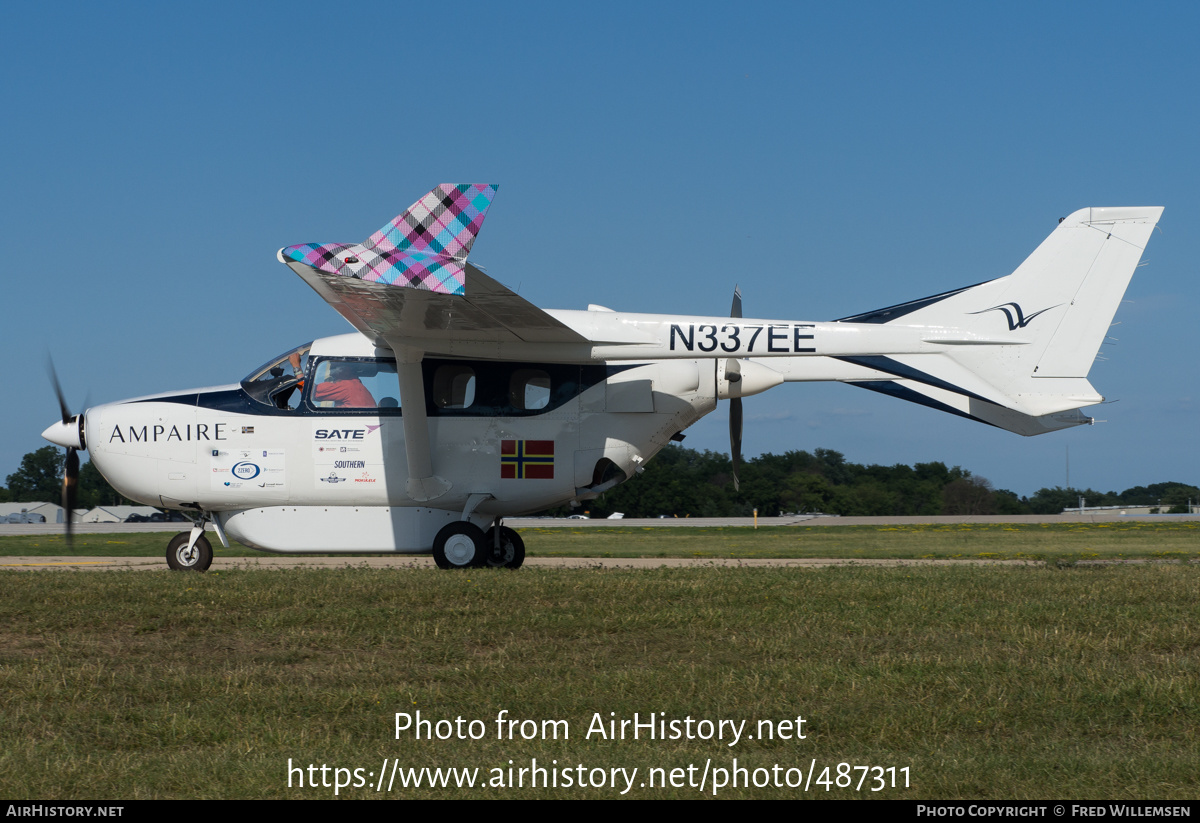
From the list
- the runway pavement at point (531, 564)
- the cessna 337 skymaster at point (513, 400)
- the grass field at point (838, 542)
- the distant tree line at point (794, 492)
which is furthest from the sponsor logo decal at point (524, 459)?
the distant tree line at point (794, 492)

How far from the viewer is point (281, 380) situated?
1466 centimetres

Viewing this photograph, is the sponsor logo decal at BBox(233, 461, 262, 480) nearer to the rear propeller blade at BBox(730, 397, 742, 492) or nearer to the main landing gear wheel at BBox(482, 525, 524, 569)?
the main landing gear wheel at BBox(482, 525, 524, 569)

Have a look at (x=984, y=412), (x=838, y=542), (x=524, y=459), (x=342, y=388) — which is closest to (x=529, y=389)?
(x=524, y=459)

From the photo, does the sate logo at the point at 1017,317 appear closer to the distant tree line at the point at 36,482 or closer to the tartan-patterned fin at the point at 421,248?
the tartan-patterned fin at the point at 421,248

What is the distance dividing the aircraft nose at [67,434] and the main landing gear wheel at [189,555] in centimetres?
208

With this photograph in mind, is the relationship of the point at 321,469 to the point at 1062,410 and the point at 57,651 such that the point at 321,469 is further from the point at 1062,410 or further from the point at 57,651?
the point at 1062,410

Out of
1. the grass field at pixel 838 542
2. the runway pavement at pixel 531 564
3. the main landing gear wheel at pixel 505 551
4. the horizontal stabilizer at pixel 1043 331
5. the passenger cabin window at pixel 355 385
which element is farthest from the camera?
the grass field at pixel 838 542

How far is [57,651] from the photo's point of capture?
805cm

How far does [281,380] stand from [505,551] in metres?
4.08

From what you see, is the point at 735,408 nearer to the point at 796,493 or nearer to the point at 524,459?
the point at 524,459

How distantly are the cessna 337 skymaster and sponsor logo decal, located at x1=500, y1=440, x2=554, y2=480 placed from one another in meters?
0.03

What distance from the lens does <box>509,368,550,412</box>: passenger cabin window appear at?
14.4 m

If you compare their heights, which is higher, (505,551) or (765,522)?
(505,551)

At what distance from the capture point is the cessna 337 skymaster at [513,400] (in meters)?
13.7
